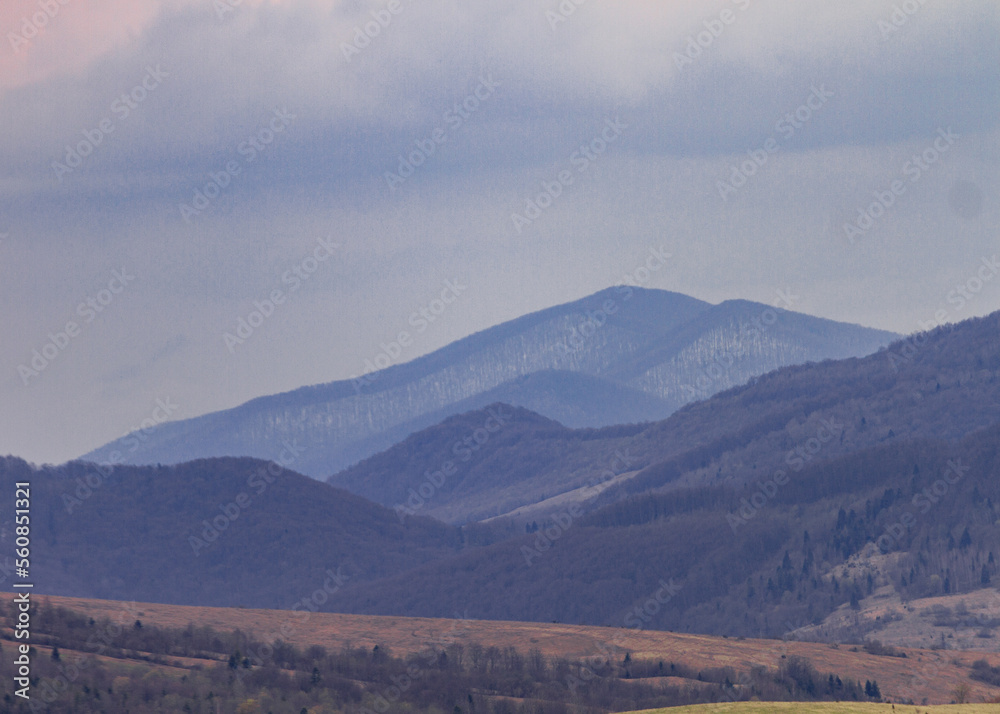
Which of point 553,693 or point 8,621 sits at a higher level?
point 8,621

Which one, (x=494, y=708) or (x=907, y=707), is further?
(x=494, y=708)

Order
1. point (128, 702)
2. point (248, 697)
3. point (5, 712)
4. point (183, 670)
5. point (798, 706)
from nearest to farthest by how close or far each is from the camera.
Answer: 1. point (798, 706)
2. point (5, 712)
3. point (128, 702)
4. point (248, 697)
5. point (183, 670)

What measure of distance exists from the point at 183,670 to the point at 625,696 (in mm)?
64270

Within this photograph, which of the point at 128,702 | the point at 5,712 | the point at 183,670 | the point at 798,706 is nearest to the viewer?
the point at 798,706

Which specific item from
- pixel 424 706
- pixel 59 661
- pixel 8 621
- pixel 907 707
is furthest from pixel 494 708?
pixel 907 707

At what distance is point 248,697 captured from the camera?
174m

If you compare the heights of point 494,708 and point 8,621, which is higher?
point 8,621

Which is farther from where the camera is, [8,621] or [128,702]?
[8,621]

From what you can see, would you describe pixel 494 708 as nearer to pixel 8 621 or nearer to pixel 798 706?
pixel 8 621

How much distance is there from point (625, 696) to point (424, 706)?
1225 inches

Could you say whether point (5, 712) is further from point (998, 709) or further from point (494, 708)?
point (998, 709)

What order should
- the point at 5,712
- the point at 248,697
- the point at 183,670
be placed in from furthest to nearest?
the point at 183,670, the point at 248,697, the point at 5,712

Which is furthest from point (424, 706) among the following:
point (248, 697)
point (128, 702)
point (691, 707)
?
point (691, 707)

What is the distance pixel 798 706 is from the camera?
9500 cm
